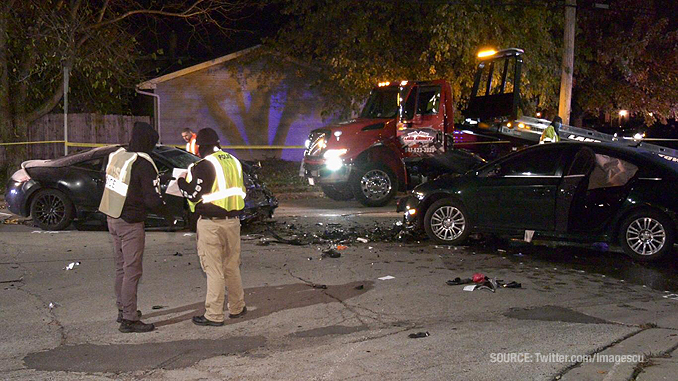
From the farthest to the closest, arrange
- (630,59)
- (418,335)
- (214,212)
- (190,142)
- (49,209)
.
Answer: (630,59) → (190,142) → (49,209) → (214,212) → (418,335)

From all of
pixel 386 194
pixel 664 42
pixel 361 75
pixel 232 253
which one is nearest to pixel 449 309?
pixel 232 253

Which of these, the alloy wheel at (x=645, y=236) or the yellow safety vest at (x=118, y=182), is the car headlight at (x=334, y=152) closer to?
the alloy wheel at (x=645, y=236)

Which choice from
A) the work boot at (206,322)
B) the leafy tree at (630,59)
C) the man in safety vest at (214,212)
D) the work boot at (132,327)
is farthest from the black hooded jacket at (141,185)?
the leafy tree at (630,59)

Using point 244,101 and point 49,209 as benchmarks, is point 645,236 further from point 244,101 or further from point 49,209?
point 244,101

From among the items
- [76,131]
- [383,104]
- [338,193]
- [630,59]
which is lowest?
[338,193]

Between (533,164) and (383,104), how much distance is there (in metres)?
6.50

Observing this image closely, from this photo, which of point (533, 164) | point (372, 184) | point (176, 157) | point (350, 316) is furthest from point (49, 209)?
point (533, 164)

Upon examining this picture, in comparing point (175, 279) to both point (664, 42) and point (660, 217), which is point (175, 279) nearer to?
point (660, 217)

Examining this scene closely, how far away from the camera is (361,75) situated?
2305cm

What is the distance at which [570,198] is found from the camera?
9.55 metres

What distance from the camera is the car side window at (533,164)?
9.88 metres

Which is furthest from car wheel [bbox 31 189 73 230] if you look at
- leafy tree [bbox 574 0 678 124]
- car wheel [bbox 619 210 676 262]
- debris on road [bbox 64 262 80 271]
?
leafy tree [bbox 574 0 678 124]

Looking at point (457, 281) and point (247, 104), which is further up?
point (247, 104)

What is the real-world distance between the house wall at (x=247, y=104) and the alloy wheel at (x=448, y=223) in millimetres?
17148
